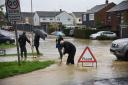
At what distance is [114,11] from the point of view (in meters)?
67.2

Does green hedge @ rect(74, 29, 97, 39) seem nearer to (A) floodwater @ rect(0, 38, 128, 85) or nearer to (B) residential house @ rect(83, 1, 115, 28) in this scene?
(B) residential house @ rect(83, 1, 115, 28)

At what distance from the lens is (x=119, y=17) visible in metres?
65.9

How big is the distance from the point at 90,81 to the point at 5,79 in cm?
342

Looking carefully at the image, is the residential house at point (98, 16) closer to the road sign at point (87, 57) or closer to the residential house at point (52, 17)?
the residential house at point (52, 17)

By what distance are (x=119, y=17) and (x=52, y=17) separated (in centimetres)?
6053

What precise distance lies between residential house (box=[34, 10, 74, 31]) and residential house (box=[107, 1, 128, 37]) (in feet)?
156

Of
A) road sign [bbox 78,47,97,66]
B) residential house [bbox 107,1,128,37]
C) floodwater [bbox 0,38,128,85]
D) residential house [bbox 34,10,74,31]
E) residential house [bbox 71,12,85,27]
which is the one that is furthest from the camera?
residential house [bbox 71,12,85,27]

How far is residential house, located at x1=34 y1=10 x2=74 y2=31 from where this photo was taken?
123 m

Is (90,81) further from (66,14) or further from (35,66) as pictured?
(66,14)

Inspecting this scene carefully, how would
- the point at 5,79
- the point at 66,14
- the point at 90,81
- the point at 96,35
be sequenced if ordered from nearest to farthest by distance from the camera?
the point at 90,81, the point at 5,79, the point at 96,35, the point at 66,14

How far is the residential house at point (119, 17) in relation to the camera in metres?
58.4

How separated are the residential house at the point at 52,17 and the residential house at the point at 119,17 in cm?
4761

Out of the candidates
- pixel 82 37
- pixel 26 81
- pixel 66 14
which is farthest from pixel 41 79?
pixel 66 14

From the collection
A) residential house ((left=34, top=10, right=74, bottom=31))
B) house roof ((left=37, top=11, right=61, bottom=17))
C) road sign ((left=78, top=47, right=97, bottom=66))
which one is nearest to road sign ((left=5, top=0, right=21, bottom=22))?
road sign ((left=78, top=47, right=97, bottom=66))
